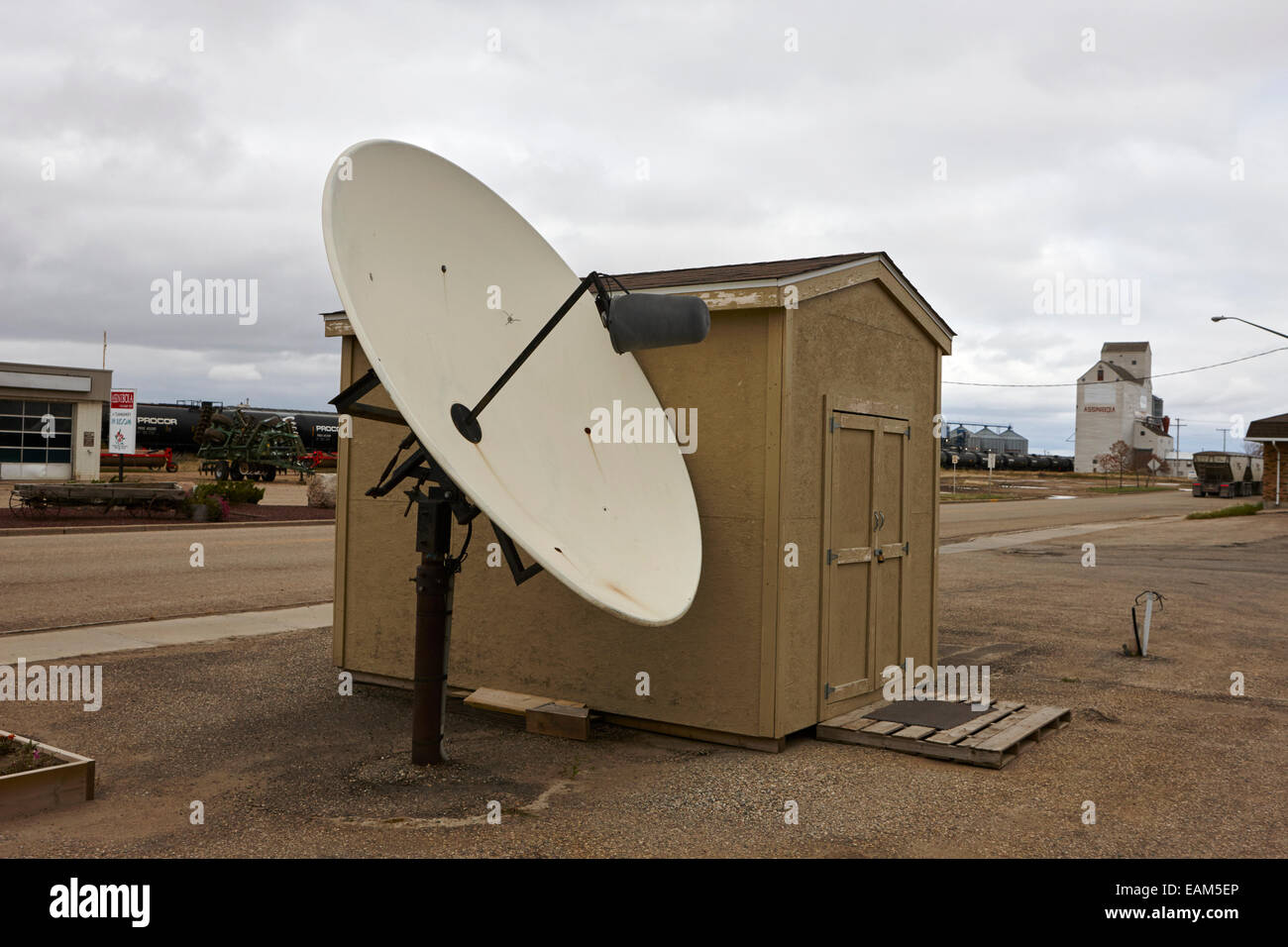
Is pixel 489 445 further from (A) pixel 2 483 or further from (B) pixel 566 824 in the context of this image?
(A) pixel 2 483

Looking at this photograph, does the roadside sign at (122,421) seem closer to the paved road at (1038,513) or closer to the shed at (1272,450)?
the paved road at (1038,513)

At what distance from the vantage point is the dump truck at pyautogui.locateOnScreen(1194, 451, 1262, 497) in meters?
56.3

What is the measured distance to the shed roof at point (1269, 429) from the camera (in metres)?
42.7

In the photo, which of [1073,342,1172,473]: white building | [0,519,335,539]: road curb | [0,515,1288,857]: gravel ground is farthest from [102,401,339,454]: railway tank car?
[1073,342,1172,473]: white building

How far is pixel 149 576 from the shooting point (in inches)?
592

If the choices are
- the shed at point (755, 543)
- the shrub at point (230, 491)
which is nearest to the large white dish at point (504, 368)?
the shed at point (755, 543)

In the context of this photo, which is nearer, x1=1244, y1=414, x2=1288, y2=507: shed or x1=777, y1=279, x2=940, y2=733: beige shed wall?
x1=777, y1=279, x2=940, y2=733: beige shed wall

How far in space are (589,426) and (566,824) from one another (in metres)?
2.49

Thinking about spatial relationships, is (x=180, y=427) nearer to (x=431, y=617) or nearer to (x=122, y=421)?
(x=122, y=421)

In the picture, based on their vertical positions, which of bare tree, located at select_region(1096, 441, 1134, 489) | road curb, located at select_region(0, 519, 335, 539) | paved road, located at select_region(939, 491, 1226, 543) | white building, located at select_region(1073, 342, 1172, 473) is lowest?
road curb, located at select_region(0, 519, 335, 539)

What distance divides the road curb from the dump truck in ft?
162

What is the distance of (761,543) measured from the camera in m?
6.82

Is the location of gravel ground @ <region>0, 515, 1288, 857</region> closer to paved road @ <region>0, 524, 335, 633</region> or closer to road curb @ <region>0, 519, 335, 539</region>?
paved road @ <region>0, 524, 335, 633</region>

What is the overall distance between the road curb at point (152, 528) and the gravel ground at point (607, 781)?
12972 millimetres
